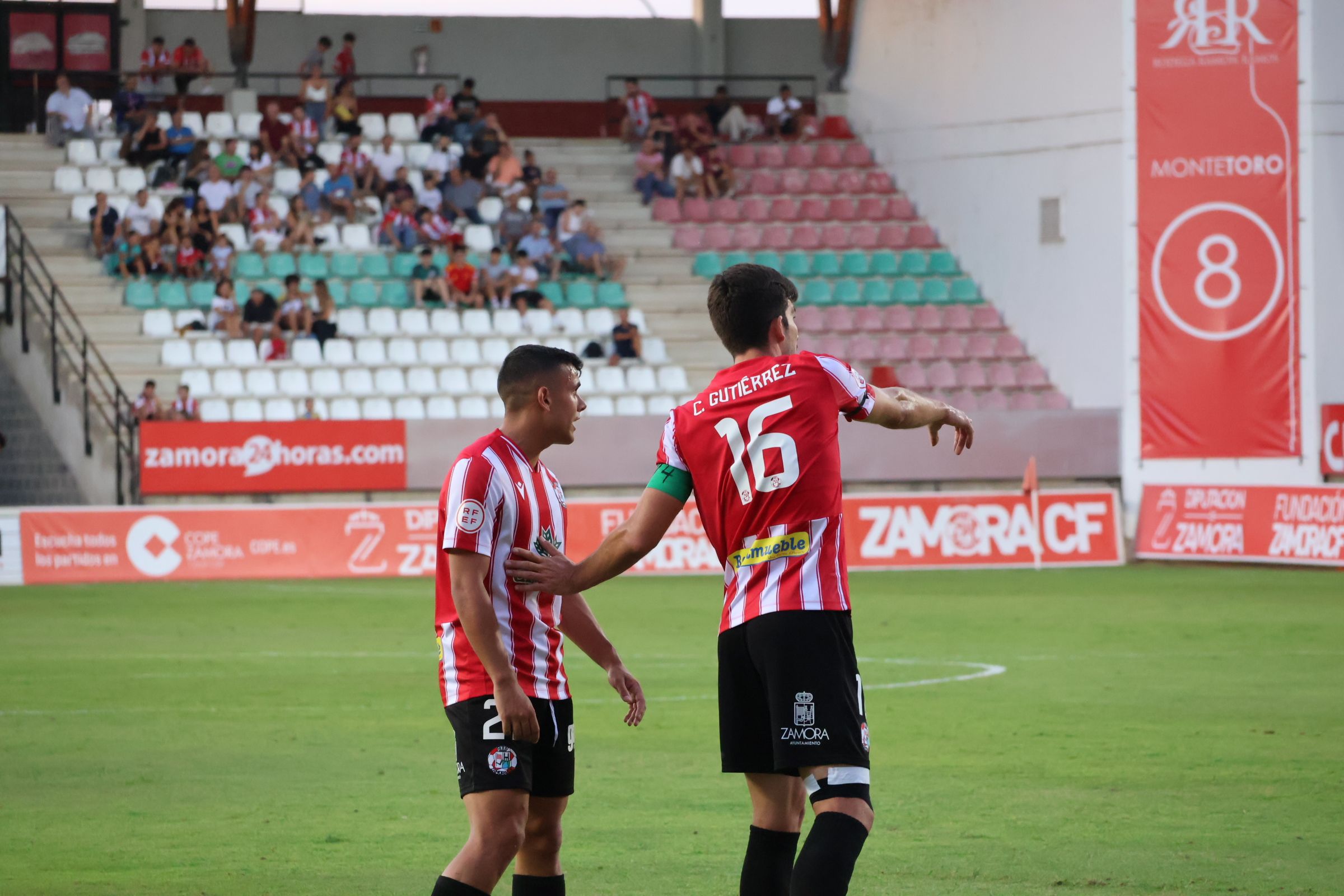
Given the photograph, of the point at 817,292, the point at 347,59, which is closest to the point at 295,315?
the point at 347,59

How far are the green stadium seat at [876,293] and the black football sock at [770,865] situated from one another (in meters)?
27.7

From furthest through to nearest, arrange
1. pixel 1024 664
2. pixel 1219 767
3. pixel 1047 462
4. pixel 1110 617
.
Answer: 1. pixel 1047 462
2. pixel 1110 617
3. pixel 1024 664
4. pixel 1219 767

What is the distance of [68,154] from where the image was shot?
31.4 metres

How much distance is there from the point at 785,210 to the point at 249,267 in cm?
1025

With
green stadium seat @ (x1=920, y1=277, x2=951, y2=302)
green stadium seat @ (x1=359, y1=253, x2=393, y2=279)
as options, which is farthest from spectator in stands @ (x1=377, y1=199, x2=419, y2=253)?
green stadium seat @ (x1=920, y1=277, x2=951, y2=302)

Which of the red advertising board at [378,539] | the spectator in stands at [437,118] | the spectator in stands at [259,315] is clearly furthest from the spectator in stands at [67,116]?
the red advertising board at [378,539]

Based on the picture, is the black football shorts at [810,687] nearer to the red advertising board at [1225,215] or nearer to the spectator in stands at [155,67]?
the red advertising board at [1225,215]

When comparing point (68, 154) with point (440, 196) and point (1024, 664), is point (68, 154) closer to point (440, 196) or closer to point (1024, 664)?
point (440, 196)

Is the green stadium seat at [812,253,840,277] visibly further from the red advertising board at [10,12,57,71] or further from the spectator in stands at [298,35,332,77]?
the red advertising board at [10,12,57,71]

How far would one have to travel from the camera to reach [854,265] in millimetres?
33250

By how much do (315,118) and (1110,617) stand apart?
19.5 m

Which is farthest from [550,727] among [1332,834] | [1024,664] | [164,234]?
[164,234]

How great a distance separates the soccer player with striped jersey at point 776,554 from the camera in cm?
505

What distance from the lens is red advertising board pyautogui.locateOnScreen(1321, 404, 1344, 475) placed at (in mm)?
26328
